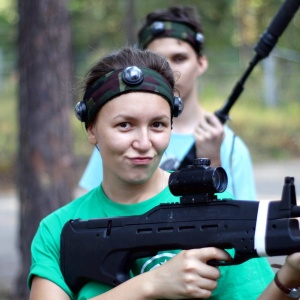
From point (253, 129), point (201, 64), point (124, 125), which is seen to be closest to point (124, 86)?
point (124, 125)

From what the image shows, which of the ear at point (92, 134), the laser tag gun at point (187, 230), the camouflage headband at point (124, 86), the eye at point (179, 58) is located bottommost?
the laser tag gun at point (187, 230)

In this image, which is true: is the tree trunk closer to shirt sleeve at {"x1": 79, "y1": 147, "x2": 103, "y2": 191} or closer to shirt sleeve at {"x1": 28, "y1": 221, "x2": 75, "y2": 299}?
shirt sleeve at {"x1": 79, "y1": 147, "x2": 103, "y2": 191}

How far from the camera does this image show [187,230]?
262 centimetres

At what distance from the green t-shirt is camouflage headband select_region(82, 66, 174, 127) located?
1.05 feet

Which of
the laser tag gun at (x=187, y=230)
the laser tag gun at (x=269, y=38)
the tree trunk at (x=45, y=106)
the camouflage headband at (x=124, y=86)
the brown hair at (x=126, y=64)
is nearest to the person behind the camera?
the laser tag gun at (x=187, y=230)

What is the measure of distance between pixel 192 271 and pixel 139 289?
0.23 m

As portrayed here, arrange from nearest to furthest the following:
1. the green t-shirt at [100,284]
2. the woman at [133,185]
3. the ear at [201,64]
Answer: the woman at [133,185] → the green t-shirt at [100,284] → the ear at [201,64]

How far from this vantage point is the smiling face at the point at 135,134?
110 inches

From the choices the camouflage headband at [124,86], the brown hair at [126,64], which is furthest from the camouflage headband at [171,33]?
the camouflage headband at [124,86]

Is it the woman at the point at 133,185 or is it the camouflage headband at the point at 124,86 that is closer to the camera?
the woman at the point at 133,185

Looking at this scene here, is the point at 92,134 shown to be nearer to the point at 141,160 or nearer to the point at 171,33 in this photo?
the point at 141,160

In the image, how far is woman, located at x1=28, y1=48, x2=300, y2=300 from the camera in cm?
262

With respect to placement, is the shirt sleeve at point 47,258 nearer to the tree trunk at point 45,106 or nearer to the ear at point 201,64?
the ear at point 201,64

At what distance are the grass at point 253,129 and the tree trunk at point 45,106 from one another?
10614 mm
